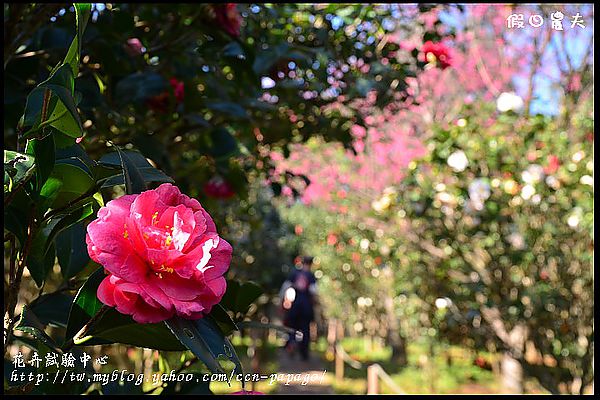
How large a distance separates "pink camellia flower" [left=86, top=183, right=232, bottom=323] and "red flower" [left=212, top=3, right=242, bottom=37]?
0.70 meters

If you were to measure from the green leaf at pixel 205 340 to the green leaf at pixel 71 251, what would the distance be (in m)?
0.29

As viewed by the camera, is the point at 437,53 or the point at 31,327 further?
the point at 437,53

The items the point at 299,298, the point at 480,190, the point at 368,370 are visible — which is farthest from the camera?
the point at 299,298

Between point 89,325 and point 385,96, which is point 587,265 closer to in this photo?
point 385,96

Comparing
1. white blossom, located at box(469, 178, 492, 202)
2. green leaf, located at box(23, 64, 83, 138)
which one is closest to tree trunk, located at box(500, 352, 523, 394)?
white blossom, located at box(469, 178, 492, 202)

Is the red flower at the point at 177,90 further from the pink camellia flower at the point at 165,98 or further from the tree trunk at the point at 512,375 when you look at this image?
the tree trunk at the point at 512,375

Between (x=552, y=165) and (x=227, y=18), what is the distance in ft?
7.28

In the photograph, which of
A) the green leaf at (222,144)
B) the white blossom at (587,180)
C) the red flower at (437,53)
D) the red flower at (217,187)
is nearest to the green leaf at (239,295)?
the green leaf at (222,144)

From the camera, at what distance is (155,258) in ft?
1.62

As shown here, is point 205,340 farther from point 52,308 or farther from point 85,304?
point 52,308

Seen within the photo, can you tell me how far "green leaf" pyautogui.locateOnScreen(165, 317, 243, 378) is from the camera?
0.49m

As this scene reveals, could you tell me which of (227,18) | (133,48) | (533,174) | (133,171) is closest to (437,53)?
(227,18)

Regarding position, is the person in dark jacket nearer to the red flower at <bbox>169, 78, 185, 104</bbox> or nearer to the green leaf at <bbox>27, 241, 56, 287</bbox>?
the red flower at <bbox>169, 78, 185, 104</bbox>

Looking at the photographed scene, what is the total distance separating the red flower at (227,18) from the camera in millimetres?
1150
